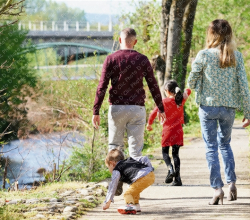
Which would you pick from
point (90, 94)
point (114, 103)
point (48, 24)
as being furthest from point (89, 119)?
point (48, 24)

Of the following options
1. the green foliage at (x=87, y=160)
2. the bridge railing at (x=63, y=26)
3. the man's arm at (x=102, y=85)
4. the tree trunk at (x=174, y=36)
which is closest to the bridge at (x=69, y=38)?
the bridge railing at (x=63, y=26)

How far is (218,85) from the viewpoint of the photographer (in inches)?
186

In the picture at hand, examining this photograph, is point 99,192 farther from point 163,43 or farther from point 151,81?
point 163,43

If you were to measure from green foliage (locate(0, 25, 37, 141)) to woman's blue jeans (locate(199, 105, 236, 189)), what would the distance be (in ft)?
63.1

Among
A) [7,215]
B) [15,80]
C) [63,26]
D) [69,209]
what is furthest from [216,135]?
[63,26]

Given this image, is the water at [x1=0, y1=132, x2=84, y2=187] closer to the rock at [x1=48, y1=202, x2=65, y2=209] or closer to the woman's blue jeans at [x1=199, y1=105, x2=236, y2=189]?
the rock at [x1=48, y1=202, x2=65, y2=209]

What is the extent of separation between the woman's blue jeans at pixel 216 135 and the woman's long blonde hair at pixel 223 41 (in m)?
0.51

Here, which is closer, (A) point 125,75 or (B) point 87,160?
(A) point 125,75

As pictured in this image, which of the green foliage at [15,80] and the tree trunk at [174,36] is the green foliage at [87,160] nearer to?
the tree trunk at [174,36]

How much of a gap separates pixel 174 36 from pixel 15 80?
16652 millimetres

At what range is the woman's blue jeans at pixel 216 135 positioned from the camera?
4.73 m

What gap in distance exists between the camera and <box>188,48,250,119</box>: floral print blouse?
15.5 feet

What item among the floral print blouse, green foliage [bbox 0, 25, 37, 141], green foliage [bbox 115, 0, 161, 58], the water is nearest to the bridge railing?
green foliage [bbox 0, 25, 37, 141]

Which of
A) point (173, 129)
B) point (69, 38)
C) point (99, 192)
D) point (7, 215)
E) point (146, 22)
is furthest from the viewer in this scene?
point (69, 38)
